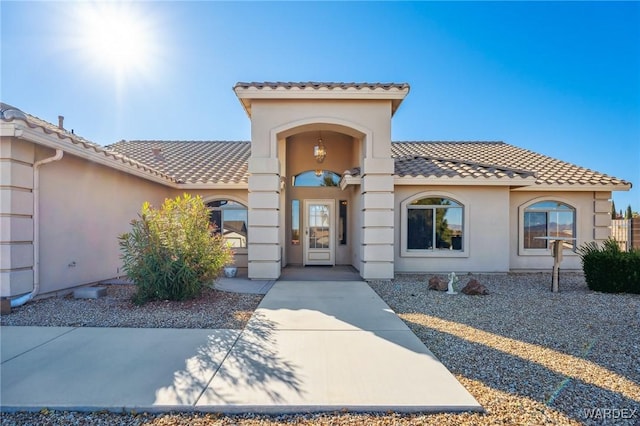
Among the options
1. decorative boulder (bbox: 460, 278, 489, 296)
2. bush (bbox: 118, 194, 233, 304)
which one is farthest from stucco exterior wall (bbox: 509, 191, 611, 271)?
bush (bbox: 118, 194, 233, 304)

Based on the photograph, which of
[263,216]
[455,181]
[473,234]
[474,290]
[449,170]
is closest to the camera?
[474,290]

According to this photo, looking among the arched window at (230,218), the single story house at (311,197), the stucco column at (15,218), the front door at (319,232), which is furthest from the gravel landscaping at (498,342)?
the arched window at (230,218)

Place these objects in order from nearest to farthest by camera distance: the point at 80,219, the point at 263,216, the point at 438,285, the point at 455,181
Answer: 1. the point at 80,219
2. the point at 438,285
3. the point at 263,216
4. the point at 455,181

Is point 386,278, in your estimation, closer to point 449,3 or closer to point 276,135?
point 276,135

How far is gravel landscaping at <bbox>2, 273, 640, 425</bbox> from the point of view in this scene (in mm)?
2922

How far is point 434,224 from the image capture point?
1098cm

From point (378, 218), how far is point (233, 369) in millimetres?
6634

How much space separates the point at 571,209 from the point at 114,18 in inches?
609

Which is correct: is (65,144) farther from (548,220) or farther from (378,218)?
(548,220)

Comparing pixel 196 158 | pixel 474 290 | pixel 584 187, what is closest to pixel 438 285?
pixel 474 290

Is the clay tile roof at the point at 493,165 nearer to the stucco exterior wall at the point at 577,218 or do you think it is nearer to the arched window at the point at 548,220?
the stucco exterior wall at the point at 577,218

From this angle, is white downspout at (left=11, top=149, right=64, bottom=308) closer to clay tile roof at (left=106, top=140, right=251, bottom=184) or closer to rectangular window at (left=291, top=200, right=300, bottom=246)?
clay tile roof at (left=106, top=140, right=251, bottom=184)

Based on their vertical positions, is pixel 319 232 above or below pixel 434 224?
below

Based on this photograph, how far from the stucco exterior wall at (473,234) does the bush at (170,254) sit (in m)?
6.48
